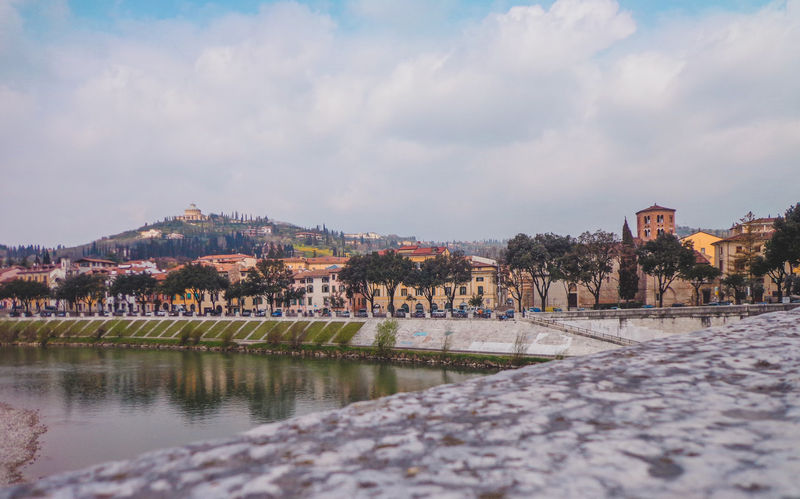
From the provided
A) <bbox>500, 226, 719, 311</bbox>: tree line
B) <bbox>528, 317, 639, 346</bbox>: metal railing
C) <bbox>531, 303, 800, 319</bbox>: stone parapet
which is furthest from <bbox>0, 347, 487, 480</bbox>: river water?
<bbox>500, 226, 719, 311</bbox>: tree line

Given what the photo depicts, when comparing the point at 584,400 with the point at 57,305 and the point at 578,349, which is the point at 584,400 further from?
the point at 57,305

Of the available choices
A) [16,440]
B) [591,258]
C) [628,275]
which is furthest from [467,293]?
[16,440]

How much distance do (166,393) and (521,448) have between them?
150 ft

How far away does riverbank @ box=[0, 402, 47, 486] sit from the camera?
25141 mm

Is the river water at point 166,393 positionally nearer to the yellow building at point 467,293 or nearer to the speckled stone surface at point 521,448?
the speckled stone surface at point 521,448

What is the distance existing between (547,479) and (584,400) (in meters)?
2.07

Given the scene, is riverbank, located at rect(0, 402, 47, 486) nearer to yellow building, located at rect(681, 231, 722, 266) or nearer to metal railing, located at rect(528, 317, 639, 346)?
metal railing, located at rect(528, 317, 639, 346)

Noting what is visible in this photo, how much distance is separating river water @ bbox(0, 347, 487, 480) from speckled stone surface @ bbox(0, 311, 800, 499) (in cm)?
2622

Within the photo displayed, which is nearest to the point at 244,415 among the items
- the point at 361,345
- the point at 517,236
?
the point at 361,345

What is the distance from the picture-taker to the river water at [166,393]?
30.1 metres

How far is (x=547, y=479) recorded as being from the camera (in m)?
3.80

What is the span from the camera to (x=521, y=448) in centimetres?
439

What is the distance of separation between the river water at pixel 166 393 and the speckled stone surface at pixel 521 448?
26.2 m

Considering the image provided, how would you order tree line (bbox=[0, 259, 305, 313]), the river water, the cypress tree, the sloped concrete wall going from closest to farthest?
the river water
the sloped concrete wall
the cypress tree
tree line (bbox=[0, 259, 305, 313])
